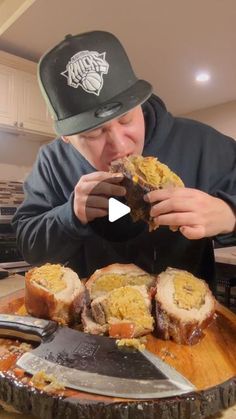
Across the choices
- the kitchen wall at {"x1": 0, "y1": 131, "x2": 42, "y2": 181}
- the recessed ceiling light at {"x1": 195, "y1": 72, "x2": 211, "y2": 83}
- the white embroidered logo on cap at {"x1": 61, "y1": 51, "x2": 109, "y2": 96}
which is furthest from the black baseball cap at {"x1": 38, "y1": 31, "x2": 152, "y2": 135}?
the kitchen wall at {"x1": 0, "y1": 131, "x2": 42, "y2": 181}

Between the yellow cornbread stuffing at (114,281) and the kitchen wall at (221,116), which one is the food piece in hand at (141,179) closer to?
the yellow cornbread stuffing at (114,281)

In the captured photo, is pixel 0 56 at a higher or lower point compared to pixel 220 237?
higher

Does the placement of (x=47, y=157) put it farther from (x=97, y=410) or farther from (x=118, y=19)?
(x=118, y=19)

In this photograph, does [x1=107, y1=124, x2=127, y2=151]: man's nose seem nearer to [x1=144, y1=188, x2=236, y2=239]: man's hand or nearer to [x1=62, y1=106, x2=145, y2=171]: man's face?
[x1=62, y1=106, x2=145, y2=171]: man's face

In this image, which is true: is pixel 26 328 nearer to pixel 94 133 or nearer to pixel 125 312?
pixel 125 312

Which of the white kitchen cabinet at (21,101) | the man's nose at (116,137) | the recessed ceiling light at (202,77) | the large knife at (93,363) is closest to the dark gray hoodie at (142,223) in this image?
the man's nose at (116,137)

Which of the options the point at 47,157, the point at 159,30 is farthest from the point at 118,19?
the point at 47,157

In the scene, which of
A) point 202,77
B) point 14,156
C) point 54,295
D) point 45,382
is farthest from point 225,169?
point 14,156
